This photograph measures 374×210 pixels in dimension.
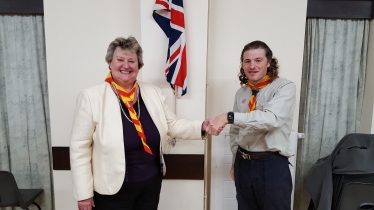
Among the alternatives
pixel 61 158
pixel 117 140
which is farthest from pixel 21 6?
pixel 117 140

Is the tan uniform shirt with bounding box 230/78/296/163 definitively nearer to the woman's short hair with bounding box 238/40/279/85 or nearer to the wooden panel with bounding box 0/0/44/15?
the woman's short hair with bounding box 238/40/279/85

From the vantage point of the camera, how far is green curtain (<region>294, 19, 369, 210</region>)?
228cm

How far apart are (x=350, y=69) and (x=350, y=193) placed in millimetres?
1242

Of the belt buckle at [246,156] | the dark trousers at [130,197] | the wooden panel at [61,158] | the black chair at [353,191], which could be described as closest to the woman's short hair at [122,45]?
the dark trousers at [130,197]

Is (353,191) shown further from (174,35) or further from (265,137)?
(174,35)

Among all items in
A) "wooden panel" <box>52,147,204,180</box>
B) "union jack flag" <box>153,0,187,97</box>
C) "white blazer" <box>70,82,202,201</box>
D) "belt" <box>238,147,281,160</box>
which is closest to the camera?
"white blazer" <box>70,82,202,201</box>

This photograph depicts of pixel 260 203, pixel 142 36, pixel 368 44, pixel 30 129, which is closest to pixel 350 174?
pixel 260 203

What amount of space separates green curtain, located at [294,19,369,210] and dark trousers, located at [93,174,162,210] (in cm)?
167

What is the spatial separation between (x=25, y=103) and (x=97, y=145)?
142 cm

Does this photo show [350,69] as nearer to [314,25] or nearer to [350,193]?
[314,25]

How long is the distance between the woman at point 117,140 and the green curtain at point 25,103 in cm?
123

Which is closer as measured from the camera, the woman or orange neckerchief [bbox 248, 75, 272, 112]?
the woman

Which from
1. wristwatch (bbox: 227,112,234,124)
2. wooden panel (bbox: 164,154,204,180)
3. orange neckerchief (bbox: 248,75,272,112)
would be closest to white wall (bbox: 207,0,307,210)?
wooden panel (bbox: 164,154,204,180)

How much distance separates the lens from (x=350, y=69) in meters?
2.32
